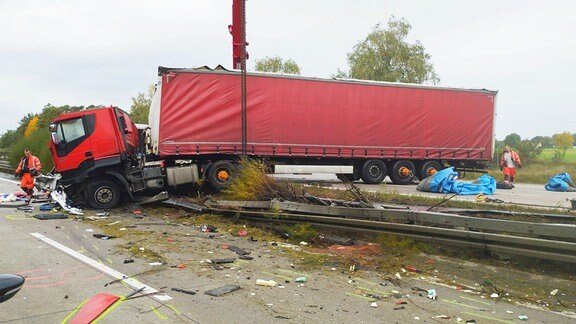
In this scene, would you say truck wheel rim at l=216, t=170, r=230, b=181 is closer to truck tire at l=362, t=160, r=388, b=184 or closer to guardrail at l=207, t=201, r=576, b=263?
guardrail at l=207, t=201, r=576, b=263

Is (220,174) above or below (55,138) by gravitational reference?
below

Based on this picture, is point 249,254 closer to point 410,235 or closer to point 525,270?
point 410,235

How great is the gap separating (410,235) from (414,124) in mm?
10897

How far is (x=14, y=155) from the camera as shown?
26.9 m

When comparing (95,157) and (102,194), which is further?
(102,194)

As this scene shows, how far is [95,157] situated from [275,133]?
18.1ft

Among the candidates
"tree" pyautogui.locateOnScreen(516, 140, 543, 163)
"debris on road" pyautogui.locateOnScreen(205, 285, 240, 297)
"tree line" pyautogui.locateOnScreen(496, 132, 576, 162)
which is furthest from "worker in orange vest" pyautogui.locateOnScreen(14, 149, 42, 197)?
"tree" pyautogui.locateOnScreen(516, 140, 543, 163)

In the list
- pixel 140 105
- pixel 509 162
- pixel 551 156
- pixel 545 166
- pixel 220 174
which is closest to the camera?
pixel 220 174

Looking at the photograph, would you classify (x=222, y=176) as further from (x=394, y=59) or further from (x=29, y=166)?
(x=394, y=59)

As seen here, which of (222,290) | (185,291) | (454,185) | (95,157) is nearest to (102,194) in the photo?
(95,157)

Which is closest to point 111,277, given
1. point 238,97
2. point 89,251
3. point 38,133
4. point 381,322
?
point 89,251

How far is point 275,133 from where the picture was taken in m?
14.5

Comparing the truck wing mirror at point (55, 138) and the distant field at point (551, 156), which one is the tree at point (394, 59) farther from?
the truck wing mirror at point (55, 138)

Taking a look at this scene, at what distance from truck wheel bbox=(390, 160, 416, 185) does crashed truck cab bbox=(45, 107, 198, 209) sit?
30.1 feet
